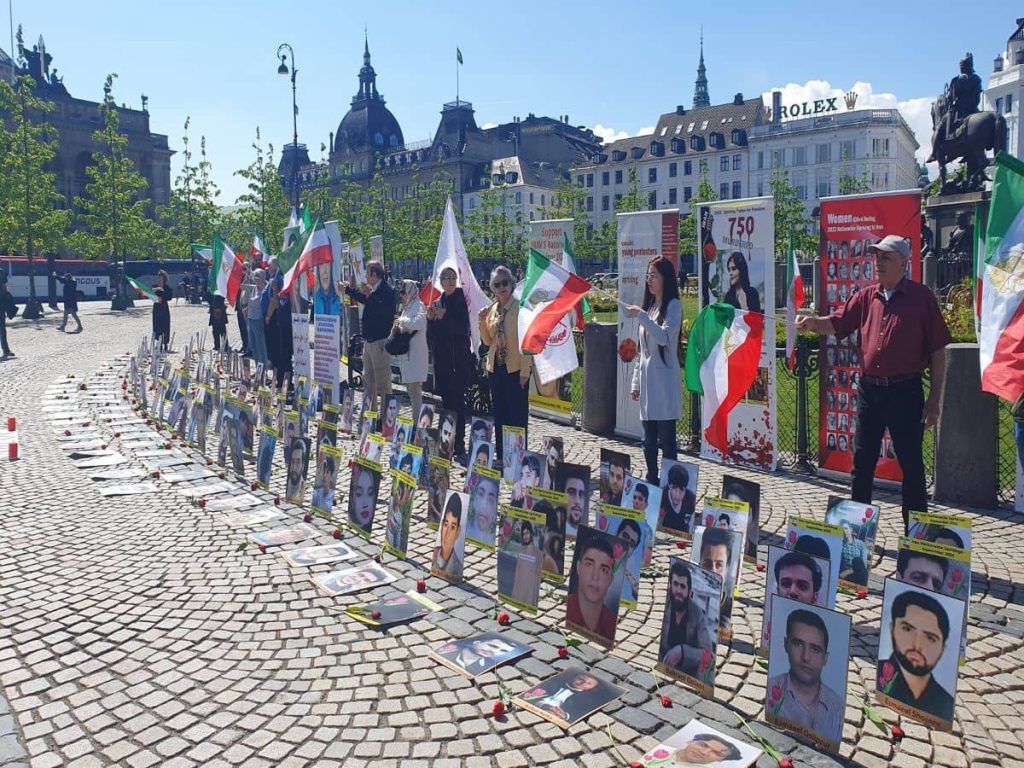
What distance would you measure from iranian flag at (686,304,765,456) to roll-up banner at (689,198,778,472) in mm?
1685

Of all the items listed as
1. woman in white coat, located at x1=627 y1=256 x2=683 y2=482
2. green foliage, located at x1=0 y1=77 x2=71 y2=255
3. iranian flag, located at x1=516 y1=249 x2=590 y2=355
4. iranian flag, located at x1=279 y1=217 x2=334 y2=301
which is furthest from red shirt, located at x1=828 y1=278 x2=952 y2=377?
green foliage, located at x1=0 y1=77 x2=71 y2=255

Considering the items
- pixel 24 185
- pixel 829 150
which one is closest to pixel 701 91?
pixel 829 150

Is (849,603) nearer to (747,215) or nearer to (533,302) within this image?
(533,302)

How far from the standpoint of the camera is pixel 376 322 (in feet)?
35.4

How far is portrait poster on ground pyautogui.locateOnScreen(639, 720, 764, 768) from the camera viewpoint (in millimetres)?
3611

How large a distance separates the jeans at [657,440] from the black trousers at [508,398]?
1.58 metres

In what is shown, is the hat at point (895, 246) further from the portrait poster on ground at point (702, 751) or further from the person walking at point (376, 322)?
the person walking at point (376, 322)

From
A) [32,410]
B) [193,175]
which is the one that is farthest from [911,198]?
[193,175]

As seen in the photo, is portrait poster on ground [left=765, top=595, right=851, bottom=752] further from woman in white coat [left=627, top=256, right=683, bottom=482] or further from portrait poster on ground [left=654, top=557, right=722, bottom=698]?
woman in white coat [left=627, top=256, right=683, bottom=482]

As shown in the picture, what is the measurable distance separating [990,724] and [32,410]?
14447 millimetres

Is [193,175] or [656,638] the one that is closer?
[656,638]

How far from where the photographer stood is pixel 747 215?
8.80 m

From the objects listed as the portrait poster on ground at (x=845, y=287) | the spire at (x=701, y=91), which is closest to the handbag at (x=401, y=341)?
the portrait poster on ground at (x=845, y=287)

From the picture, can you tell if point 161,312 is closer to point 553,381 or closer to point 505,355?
point 553,381
